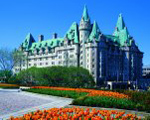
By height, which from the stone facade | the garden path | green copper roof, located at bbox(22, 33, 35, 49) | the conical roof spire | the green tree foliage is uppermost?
the conical roof spire

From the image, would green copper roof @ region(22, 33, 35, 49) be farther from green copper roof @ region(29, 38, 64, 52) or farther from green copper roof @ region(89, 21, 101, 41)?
green copper roof @ region(89, 21, 101, 41)

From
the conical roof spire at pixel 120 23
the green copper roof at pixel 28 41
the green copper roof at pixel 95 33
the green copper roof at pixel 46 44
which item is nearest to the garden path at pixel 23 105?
the green copper roof at pixel 95 33

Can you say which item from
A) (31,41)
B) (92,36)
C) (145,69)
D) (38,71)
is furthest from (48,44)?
(145,69)

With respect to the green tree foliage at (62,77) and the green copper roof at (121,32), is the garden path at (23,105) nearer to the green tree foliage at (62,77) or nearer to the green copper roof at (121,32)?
the green tree foliage at (62,77)

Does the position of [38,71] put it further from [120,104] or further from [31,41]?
[31,41]

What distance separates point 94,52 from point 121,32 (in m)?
22.1

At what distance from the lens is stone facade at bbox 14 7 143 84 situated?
273ft

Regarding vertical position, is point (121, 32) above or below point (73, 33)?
above

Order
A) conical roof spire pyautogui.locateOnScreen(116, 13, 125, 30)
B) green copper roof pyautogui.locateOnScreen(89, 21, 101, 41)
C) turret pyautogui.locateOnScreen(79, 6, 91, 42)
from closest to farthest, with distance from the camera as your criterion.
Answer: green copper roof pyautogui.locateOnScreen(89, 21, 101, 41), turret pyautogui.locateOnScreen(79, 6, 91, 42), conical roof spire pyautogui.locateOnScreen(116, 13, 125, 30)

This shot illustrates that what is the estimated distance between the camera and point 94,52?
82.7 m

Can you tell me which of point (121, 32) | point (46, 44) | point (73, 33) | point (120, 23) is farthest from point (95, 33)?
point (46, 44)

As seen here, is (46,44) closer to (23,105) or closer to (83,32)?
(83,32)

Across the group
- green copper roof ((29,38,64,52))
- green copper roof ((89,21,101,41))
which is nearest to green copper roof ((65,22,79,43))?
green copper roof ((29,38,64,52))

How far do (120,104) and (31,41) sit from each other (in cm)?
9849
